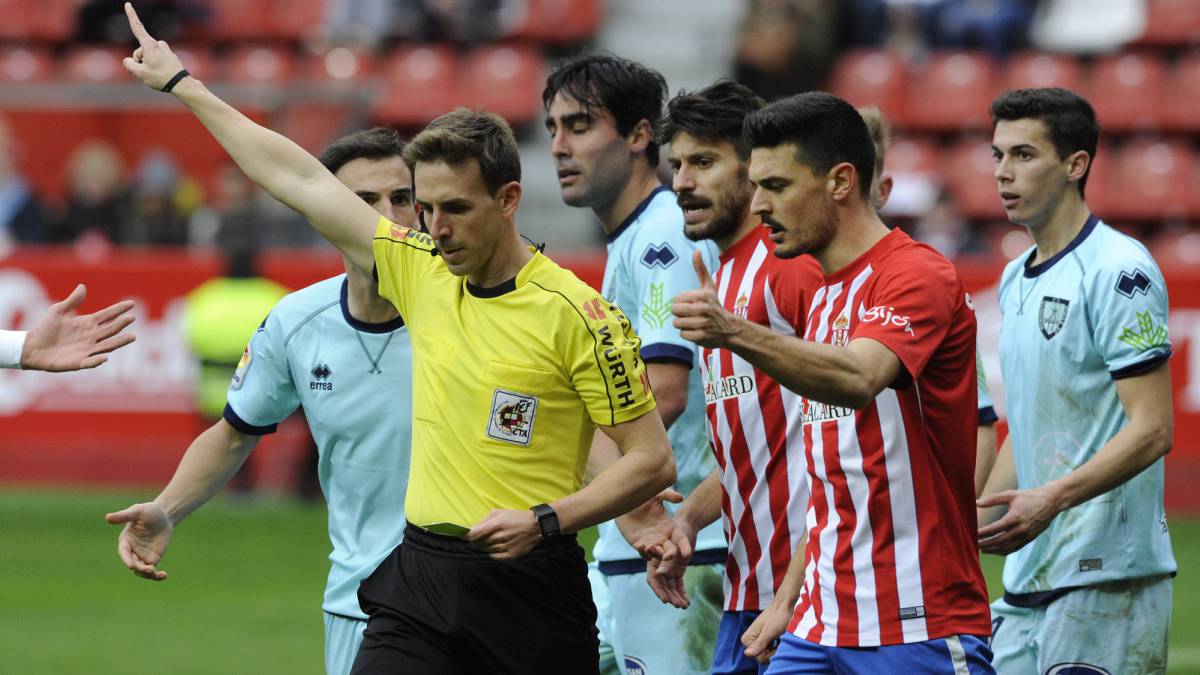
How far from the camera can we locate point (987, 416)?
6559 mm

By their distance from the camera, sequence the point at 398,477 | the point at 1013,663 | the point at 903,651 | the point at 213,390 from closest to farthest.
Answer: the point at 903,651 → the point at 398,477 → the point at 1013,663 → the point at 213,390

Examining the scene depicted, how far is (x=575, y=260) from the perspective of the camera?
16.2 meters

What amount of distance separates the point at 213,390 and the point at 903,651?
1130cm

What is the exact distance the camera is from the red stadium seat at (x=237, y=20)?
21.3 meters

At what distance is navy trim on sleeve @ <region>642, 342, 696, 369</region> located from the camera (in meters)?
6.26

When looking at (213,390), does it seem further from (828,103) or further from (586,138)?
(828,103)

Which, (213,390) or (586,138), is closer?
(586,138)

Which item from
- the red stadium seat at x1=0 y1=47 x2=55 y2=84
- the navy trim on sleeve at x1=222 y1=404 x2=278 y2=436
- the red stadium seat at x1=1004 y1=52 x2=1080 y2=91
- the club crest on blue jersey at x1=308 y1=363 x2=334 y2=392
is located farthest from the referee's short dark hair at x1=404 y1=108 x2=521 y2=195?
the red stadium seat at x1=0 y1=47 x2=55 y2=84

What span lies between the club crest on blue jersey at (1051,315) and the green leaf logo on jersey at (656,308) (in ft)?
4.36

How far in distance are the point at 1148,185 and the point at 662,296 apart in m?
12.8

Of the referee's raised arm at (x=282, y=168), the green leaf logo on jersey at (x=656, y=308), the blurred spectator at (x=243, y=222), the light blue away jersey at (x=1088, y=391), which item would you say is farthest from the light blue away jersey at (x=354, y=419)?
the blurred spectator at (x=243, y=222)

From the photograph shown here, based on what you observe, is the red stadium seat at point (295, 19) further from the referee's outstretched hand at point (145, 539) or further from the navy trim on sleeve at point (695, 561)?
the referee's outstretched hand at point (145, 539)

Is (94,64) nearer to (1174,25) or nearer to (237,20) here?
(237,20)

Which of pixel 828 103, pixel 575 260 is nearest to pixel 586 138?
pixel 828 103
